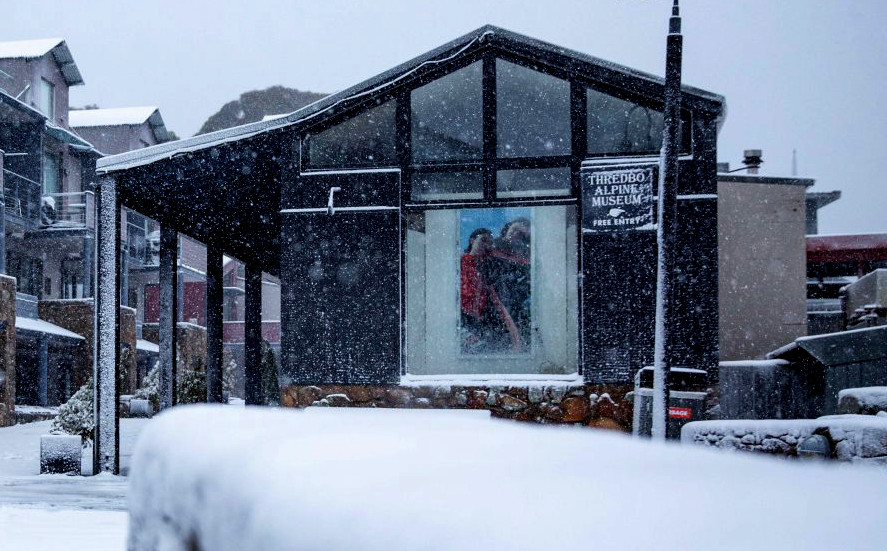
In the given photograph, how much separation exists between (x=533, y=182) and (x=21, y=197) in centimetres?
2210

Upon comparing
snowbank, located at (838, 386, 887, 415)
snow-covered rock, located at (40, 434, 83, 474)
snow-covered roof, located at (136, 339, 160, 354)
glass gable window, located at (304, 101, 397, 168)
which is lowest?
snow-covered rock, located at (40, 434, 83, 474)

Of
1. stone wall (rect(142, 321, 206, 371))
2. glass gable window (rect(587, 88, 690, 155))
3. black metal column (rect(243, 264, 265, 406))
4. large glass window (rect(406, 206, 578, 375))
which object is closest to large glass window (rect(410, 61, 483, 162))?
large glass window (rect(406, 206, 578, 375))

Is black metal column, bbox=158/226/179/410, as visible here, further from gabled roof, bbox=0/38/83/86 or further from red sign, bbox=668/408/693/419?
gabled roof, bbox=0/38/83/86

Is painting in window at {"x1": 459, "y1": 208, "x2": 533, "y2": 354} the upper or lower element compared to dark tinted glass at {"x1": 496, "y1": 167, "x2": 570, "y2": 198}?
lower

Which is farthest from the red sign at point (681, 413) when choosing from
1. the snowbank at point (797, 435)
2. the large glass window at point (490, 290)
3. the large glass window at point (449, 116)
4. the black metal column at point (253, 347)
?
the black metal column at point (253, 347)

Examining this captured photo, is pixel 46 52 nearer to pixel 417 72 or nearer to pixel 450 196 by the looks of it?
pixel 417 72

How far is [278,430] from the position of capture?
1.90 m

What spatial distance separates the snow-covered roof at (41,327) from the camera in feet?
79.9

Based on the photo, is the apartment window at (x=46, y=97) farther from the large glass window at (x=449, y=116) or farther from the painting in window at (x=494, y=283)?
the painting in window at (x=494, y=283)

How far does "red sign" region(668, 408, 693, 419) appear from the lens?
10.9m

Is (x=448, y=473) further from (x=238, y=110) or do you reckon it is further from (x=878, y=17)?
(x=878, y=17)

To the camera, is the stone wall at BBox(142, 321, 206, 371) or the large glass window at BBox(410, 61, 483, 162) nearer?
the large glass window at BBox(410, 61, 483, 162)

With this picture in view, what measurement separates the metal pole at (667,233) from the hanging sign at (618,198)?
4.30 ft

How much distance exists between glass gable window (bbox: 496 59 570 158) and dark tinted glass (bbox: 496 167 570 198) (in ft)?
0.83
